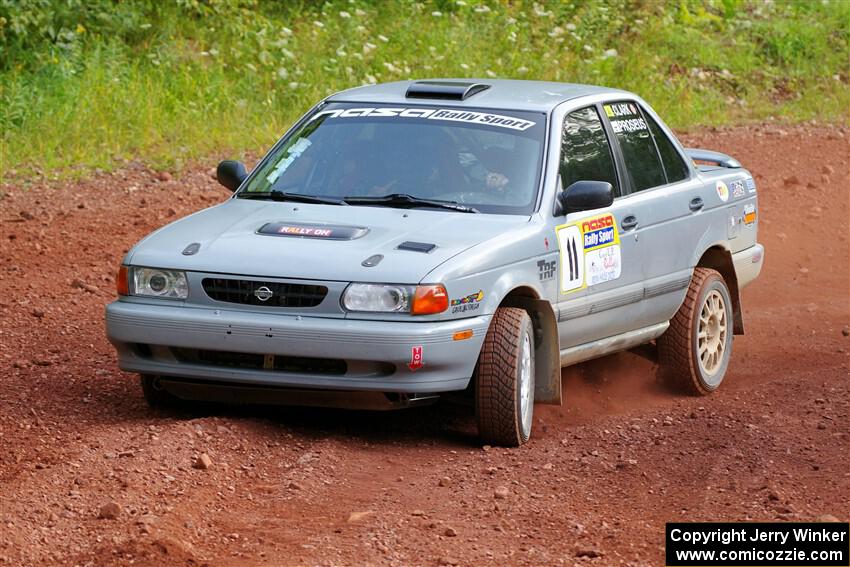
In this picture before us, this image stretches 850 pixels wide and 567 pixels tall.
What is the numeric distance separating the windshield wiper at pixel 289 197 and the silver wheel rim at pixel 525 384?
1172 mm

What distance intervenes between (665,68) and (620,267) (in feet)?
36.9

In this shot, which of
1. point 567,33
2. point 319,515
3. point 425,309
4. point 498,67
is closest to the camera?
point 319,515

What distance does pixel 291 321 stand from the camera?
630cm

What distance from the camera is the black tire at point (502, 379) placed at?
660 centimetres

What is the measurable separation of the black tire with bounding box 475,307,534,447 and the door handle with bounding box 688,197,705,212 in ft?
6.57

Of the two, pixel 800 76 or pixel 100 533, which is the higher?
pixel 100 533

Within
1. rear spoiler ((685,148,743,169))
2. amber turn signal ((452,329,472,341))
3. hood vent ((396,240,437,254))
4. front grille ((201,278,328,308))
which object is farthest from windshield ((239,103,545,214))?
rear spoiler ((685,148,743,169))

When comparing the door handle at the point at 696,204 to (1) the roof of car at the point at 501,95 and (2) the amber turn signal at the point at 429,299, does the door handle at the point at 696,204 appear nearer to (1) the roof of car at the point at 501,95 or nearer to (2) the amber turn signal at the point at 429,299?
(1) the roof of car at the point at 501,95

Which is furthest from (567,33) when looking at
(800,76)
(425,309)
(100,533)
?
(100,533)

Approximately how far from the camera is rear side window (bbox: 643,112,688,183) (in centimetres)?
844

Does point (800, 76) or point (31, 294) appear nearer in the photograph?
point (31, 294)

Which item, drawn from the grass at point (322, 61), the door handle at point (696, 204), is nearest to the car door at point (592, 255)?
the door handle at point (696, 204)

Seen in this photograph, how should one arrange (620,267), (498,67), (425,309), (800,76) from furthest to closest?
(800,76)
(498,67)
(620,267)
(425,309)

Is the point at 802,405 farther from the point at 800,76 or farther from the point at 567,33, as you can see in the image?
the point at 800,76
